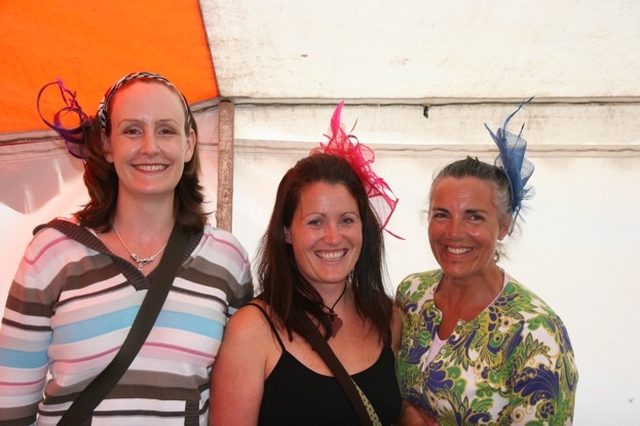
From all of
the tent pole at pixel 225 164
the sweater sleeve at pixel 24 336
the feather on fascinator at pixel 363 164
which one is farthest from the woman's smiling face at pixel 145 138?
the tent pole at pixel 225 164

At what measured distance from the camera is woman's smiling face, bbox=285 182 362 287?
2.05 meters

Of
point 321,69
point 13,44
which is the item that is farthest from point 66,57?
point 321,69

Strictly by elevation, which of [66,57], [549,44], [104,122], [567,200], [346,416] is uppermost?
[549,44]

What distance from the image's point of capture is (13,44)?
3.08 meters

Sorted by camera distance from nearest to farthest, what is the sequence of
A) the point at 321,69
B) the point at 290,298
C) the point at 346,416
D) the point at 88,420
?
1. the point at 88,420
2. the point at 346,416
3. the point at 290,298
4. the point at 321,69

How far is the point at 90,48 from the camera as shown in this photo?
3.20m

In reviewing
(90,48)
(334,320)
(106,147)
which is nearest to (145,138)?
(106,147)

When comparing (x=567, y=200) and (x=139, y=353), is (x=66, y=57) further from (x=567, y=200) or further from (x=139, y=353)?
(x=567, y=200)

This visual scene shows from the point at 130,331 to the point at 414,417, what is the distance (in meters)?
1.03

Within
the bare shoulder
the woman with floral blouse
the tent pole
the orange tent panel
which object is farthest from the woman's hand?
the orange tent panel

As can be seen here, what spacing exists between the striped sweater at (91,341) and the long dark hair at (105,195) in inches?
5.4

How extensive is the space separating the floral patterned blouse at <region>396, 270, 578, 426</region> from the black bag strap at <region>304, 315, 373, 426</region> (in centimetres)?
32

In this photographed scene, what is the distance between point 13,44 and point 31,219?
100 centimetres

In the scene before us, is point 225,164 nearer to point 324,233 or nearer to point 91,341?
point 324,233
